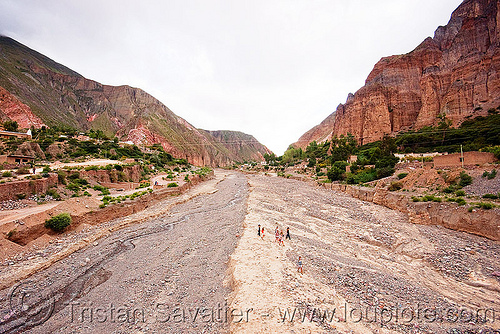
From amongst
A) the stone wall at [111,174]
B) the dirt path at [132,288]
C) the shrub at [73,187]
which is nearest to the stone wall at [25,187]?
the shrub at [73,187]

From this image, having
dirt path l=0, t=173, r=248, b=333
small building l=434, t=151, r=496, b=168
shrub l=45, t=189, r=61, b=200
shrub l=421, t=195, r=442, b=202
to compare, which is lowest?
dirt path l=0, t=173, r=248, b=333

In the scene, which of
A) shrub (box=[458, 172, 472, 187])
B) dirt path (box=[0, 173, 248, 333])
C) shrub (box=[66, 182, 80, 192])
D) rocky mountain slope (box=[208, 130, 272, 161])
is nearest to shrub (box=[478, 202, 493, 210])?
shrub (box=[458, 172, 472, 187])

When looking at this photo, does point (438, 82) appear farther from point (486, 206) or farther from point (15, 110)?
point (15, 110)

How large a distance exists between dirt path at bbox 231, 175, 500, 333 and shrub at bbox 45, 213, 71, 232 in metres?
11.7

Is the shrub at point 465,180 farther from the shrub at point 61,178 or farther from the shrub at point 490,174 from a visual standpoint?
the shrub at point 61,178

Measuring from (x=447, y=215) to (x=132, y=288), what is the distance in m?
19.1

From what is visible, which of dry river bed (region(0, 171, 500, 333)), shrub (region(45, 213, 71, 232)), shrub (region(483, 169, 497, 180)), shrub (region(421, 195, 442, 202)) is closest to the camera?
dry river bed (region(0, 171, 500, 333))

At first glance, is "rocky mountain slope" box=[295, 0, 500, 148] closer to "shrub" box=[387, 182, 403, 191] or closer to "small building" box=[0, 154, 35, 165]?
"shrub" box=[387, 182, 403, 191]

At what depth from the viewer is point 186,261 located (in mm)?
9531

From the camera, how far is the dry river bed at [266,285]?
17.8 feet

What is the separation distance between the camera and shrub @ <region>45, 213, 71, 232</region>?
12617mm

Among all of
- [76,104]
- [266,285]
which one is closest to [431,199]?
[266,285]

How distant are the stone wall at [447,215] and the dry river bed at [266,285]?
788 millimetres

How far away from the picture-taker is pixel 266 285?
20.6ft
